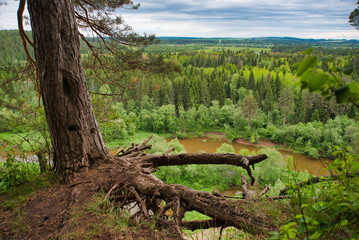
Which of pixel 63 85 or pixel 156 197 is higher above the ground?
pixel 63 85

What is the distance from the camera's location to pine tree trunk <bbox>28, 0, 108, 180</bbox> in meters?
2.98

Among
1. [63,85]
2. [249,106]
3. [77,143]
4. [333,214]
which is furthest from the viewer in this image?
[249,106]

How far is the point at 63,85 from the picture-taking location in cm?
316

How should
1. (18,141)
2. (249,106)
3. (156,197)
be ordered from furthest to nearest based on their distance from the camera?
1. (249,106)
2. (18,141)
3. (156,197)

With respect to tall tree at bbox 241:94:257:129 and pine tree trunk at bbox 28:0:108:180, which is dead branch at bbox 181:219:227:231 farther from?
tall tree at bbox 241:94:257:129

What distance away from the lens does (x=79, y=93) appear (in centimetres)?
328

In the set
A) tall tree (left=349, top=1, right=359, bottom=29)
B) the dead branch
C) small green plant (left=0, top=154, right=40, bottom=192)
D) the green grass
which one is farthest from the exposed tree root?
tall tree (left=349, top=1, right=359, bottom=29)

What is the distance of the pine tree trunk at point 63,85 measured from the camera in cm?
298

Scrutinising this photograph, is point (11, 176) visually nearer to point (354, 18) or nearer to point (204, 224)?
→ point (204, 224)

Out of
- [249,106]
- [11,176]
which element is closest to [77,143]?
[11,176]

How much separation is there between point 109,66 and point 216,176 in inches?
853

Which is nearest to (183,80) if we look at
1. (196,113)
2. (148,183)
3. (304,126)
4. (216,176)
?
(196,113)

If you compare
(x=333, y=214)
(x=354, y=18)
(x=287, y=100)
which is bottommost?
(x=287, y=100)

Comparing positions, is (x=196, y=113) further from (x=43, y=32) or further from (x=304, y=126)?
(x=43, y=32)
